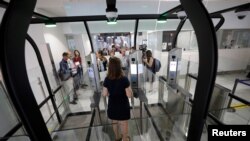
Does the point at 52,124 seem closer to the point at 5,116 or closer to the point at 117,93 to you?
the point at 5,116

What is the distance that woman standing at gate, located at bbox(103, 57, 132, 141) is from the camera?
167cm

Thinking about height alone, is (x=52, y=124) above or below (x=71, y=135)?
below

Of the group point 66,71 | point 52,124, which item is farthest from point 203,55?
point 66,71

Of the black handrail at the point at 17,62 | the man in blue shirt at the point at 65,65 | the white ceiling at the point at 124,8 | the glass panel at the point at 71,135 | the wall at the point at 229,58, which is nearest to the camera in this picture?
the black handrail at the point at 17,62

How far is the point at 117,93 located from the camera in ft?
5.58

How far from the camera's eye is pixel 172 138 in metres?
1.94

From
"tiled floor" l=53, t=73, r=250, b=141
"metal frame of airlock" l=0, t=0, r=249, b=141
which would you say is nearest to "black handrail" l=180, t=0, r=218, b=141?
"metal frame of airlock" l=0, t=0, r=249, b=141

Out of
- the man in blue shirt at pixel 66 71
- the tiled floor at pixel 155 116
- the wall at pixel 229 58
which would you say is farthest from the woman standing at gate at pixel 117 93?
the wall at pixel 229 58

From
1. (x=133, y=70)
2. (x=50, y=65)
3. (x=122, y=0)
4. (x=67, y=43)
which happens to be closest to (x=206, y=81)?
(x=133, y=70)

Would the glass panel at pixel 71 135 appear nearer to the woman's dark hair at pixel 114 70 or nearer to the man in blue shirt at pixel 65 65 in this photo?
the woman's dark hair at pixel 114 70

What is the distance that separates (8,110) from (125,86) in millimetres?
1846

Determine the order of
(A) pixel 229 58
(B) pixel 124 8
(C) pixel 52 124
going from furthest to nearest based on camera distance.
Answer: (A) pixel 229 58 < (B) pixel 124 8 < (C) pixel 52 124

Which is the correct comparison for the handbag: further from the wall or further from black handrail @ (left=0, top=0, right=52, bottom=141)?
the wall

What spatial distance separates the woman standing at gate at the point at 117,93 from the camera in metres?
1.67
